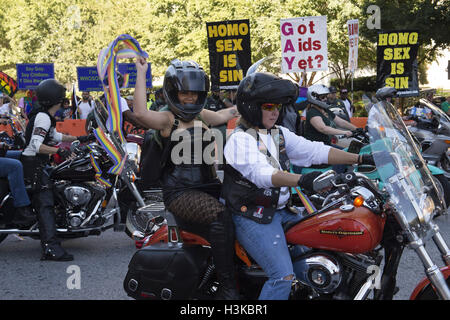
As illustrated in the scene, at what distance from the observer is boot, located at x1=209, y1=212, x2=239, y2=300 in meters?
Result: 3.28

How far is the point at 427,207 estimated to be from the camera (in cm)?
301

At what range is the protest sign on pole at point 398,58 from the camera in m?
12.7

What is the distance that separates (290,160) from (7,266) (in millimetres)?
3634

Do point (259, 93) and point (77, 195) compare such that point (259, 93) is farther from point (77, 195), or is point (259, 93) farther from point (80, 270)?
point (77, 195)

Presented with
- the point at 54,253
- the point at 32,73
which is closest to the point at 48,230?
the point at 54,253

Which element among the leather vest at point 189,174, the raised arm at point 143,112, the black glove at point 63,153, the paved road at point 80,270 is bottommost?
the paved road at point 80,270

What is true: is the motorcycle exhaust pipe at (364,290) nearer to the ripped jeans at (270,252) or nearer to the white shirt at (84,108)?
the ripped jeans at (270,252)

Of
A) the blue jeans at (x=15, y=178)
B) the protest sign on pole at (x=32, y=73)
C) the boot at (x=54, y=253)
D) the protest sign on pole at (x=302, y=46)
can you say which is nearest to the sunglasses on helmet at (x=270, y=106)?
the boot at (x=54, y=253)

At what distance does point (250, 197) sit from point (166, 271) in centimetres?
70

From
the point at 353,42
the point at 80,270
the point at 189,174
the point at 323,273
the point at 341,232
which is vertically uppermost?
the point at 353,42

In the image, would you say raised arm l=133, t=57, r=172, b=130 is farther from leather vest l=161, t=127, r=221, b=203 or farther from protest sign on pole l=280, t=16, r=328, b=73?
protest sign on pole l=280, t=16, r=328, b=73

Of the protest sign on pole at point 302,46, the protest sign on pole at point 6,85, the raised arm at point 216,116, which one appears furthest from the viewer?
the protest sign on pole at point 6,85

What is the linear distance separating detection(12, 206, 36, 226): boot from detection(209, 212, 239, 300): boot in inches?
143

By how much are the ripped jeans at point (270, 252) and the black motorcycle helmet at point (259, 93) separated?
58cm
